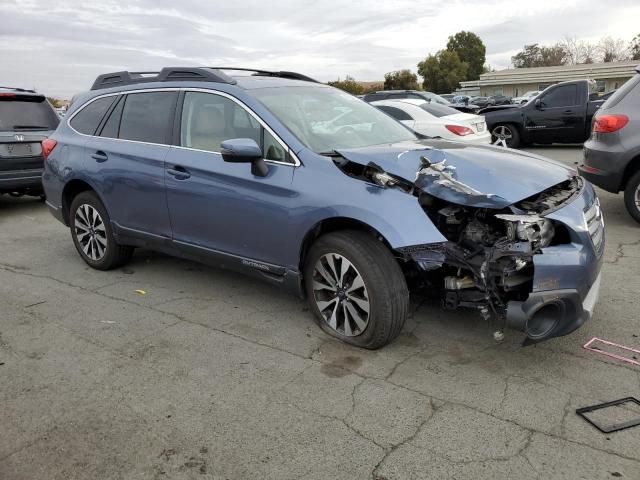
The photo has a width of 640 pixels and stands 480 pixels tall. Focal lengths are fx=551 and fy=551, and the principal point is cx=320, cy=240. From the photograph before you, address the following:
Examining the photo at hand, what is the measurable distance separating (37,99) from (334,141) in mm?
6886

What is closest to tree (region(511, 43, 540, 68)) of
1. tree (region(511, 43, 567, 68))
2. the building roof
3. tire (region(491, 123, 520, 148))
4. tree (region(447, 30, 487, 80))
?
tree (region(511, 43, 567, 68))

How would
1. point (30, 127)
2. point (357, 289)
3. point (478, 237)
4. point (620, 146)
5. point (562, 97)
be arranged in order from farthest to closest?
point (562, 97), point (30, 127), point (620, 146), point (357, 289), point (478, 237)

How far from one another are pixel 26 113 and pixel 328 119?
644 centimetres

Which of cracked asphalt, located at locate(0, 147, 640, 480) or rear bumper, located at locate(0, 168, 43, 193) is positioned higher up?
rear bumper, located at locate(0, 168, 43, 193)

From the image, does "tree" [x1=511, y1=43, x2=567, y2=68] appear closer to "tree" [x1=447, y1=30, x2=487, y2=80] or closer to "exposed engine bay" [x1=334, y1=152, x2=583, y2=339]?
"tree" [x1=447, y1=30, x2=487, y2=80]

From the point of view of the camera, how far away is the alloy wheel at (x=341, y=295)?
11.7 ft

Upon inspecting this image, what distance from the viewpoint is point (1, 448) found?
2801 millimetres

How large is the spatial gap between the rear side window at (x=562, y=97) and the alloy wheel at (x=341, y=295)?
38.2 ft

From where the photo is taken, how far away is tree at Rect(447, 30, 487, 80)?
3051 inches

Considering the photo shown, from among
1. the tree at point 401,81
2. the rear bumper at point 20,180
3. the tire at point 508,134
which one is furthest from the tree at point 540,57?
the rear bumper at point 20,180

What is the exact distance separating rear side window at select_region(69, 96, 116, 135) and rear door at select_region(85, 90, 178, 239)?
0.11m

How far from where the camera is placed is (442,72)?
226ft

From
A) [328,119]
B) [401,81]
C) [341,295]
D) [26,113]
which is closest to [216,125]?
[328,119]

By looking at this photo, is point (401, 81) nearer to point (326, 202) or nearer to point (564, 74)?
point (564, 74)
